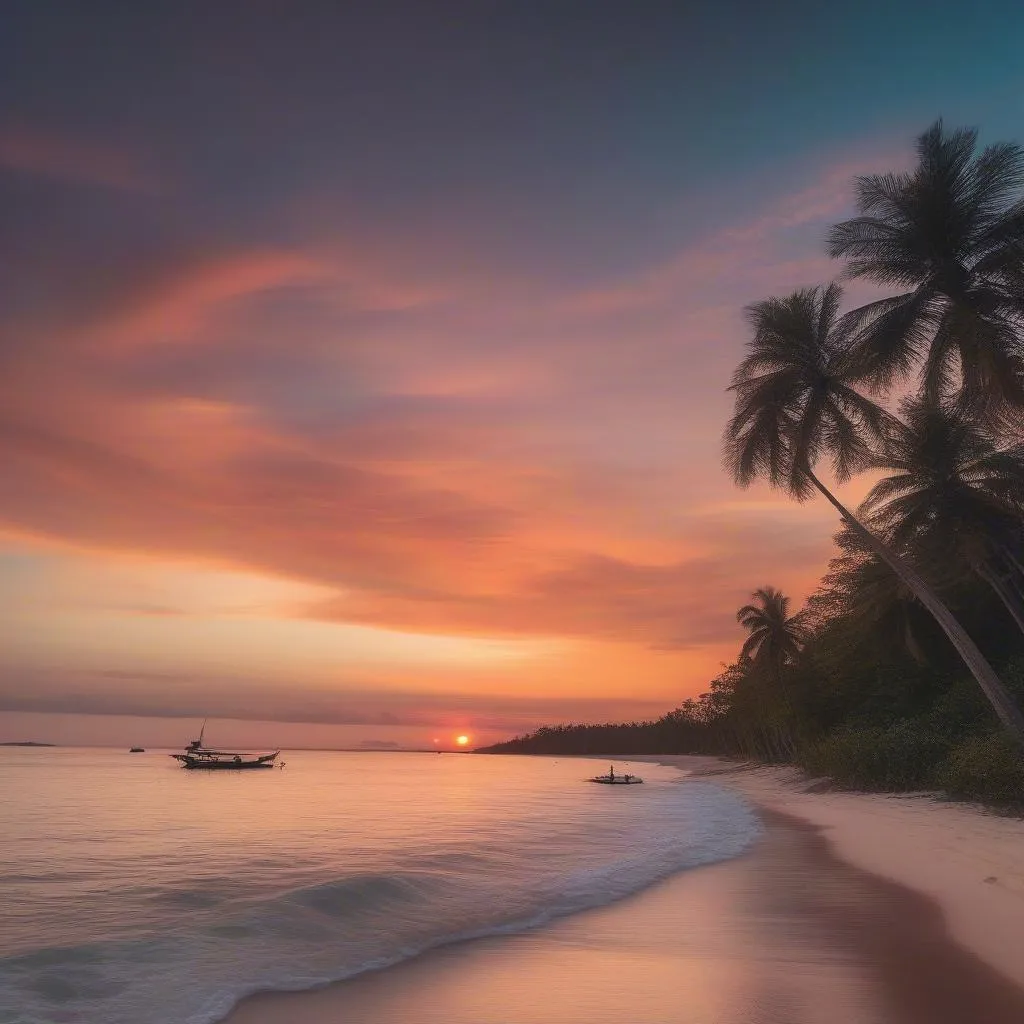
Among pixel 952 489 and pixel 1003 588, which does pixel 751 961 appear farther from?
pixel 1003 588

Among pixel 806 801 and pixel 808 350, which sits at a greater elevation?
pixel 808 350

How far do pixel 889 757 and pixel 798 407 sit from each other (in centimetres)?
1541

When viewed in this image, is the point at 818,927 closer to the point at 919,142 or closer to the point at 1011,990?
the point at 1011,990

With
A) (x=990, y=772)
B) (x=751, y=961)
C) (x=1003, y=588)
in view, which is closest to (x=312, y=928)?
(x=751, y=961)

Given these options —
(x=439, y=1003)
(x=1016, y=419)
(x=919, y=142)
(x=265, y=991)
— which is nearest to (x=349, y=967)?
(x=265, y=991)

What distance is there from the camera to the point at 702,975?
8.18m

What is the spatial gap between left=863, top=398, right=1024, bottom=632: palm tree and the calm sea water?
13.3 metres

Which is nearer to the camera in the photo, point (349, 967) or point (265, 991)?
point (265, 991)

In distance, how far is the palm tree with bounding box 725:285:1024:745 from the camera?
2916 cm

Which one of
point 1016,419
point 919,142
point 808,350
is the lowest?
point 1016,419

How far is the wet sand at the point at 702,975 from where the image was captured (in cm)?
698

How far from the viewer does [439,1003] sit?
762 cm

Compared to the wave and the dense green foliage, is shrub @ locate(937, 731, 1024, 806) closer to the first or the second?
the dense green foliage

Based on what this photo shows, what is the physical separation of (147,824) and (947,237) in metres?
35.3
